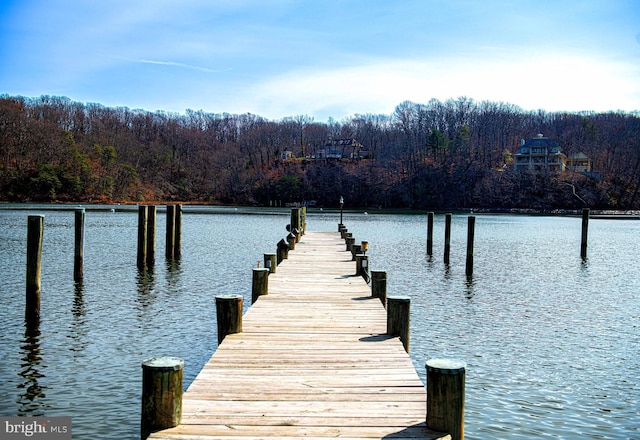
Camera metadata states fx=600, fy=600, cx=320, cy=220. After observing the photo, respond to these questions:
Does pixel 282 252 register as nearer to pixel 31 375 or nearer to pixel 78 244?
pixel 78 244

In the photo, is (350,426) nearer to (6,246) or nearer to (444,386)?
(444,386)

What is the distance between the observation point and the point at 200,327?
15.2 metres

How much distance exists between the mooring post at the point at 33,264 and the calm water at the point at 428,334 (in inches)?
16.7

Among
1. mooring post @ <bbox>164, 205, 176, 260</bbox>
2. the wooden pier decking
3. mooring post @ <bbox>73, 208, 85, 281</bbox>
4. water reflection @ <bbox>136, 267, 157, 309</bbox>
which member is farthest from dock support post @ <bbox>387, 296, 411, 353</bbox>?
mooring post @ <bbox>164, 205, 176, 260</bbox>

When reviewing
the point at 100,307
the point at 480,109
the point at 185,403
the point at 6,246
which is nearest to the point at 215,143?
the point at 480,109

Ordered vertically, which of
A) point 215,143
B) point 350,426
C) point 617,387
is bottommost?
point 617,387

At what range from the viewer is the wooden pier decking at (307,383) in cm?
596

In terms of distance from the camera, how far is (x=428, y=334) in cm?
1475

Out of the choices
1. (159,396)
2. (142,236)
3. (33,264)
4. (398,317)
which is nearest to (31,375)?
(33,264)

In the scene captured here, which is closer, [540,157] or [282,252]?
[282,252]

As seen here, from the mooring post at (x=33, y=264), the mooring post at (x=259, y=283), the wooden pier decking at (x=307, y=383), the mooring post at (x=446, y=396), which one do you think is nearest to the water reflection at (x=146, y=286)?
the mooring post at (x=33, y=264)

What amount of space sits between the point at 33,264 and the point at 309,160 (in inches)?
5729

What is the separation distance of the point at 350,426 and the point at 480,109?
168 meters

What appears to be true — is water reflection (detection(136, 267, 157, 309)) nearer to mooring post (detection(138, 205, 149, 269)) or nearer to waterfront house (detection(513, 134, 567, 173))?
mooring post (detection(138, 205, 149, 269))
